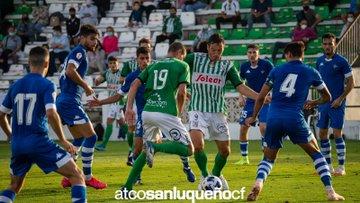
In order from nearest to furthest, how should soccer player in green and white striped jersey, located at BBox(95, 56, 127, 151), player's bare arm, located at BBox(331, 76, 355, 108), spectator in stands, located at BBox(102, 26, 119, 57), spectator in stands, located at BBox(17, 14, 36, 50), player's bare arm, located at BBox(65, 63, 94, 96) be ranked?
player's bare arm, located at BBox(65, 63, 94, 96), player's bare arm, located at BBox(331, 76, 355, 108), soccer player in green and white striped jersey, located at BBox(95, 56, 127, 151), spectator in stands, located at BBox(102, 26, 119, 57), spectator in stands, located at BBox(17, 14, 36, 50)

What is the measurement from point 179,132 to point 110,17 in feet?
78.6

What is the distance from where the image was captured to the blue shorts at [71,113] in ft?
50.0

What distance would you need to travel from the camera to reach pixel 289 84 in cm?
1299

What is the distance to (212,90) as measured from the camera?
48.5 ft

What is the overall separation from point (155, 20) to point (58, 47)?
154 inches

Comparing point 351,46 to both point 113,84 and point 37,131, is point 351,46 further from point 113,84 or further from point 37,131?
point 37,131

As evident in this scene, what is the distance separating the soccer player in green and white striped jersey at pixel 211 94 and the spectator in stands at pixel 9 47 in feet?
72.1

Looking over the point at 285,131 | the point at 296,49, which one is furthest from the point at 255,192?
the point at 296,49

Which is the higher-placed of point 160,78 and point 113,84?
point 160,78

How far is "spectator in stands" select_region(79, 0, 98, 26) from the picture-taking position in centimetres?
3606

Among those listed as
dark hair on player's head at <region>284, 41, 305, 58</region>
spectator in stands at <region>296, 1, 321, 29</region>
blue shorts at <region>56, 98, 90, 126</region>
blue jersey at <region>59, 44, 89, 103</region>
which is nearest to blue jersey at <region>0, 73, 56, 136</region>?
dark hair on player's head at <region>284, 41, 305, 58</region>

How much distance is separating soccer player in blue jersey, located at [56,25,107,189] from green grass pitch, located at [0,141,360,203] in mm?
555

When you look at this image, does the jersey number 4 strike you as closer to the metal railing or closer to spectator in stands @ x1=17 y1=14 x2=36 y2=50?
the metal railing

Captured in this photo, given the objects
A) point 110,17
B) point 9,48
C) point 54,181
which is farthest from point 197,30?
point 54,181
